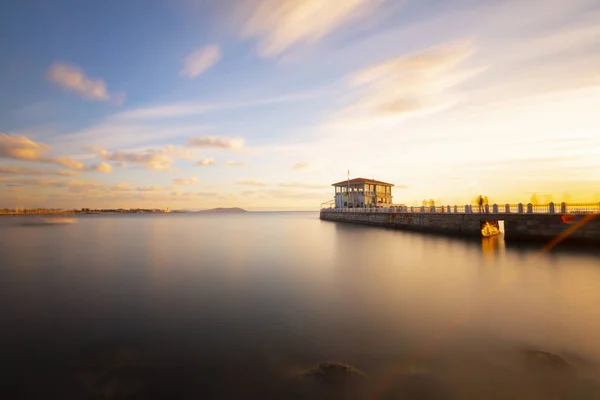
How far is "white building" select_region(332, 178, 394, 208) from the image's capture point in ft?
233

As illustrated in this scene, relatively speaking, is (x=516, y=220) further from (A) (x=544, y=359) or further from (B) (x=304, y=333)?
(B) (x=304, y=333)

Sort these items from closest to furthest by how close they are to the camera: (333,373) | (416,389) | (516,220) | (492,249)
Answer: (416,389), (333,373), (492,249), (516,220)

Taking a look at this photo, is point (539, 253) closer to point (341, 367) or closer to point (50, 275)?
point (341, 367)

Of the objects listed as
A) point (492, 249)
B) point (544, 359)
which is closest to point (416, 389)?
point (544, 359)

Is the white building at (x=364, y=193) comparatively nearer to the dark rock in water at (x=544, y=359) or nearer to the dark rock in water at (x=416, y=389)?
the dark rock in water at (x=544, y=359)

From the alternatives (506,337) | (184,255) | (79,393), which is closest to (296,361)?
(79,393)

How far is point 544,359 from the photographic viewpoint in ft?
23.0

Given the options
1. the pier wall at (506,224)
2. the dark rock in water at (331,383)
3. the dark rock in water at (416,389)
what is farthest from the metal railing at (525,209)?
the dark rock in water at (331,383)

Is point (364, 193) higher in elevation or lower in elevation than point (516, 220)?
higher

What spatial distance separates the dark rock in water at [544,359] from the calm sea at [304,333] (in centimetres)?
4

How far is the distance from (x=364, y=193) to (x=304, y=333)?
6410 cm

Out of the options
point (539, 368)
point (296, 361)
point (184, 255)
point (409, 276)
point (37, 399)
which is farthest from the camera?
point (184, 255)

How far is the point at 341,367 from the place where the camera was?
21.6 ft

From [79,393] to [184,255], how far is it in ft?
68.9
